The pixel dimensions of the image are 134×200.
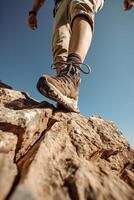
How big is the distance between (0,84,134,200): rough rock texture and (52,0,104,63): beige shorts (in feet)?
2.58

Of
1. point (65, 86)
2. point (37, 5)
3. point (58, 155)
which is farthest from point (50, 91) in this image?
point (37, 5)

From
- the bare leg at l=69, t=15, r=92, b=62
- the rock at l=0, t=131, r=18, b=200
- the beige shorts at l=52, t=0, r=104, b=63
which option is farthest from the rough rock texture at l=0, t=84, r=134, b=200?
the beige shorts at l=52, t=0, r=104, b=63

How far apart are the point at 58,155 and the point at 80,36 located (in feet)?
4.42

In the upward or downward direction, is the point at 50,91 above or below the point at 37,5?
below

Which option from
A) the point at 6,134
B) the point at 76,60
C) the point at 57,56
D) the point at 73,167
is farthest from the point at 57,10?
the point at 73,167

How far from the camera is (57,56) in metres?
2.92

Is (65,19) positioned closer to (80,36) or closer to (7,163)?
(80,36)

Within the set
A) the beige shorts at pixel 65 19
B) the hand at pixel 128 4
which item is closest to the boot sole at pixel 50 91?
the beige shorts at pixel 65 19

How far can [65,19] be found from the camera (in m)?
3.06

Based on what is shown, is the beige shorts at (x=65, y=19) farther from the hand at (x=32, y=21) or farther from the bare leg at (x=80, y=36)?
the hand at (x=32, y=21)

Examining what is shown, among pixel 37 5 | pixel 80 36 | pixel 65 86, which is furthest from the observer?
pixel 37 5

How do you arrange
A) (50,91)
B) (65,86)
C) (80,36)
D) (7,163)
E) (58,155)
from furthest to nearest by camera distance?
1. (80,36)
2. (65,86)
3. (50,91)
4. (58,155)
5. (7,163)

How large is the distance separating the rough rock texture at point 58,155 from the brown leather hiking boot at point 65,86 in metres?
0.12

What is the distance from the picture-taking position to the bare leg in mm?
2310
